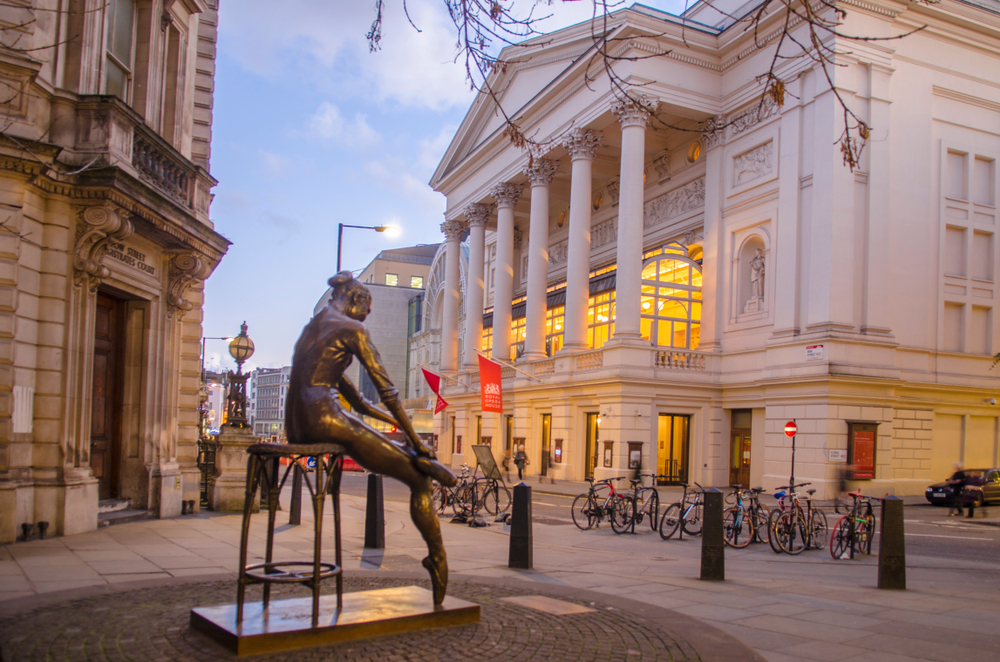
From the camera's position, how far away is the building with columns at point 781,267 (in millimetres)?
27547

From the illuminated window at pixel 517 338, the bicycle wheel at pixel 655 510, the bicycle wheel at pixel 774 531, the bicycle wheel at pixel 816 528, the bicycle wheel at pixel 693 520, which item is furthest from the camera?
the illuminated window at pixel 517 338

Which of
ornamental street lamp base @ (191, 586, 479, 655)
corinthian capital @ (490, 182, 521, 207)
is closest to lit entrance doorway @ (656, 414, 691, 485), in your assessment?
corinthian capital @ (490, 182, 521, 207)

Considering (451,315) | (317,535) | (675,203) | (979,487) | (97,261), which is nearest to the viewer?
(317,535)

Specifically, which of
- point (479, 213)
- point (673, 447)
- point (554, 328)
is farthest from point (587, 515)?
point (479, 213)

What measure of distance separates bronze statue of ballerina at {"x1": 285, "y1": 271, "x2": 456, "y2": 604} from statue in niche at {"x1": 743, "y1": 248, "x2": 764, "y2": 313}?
27207 mm

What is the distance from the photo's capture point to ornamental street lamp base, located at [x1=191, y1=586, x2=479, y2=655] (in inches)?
206

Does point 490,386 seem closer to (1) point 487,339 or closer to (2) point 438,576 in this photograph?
(1) point 487,339

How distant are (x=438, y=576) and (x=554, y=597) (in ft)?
6.20

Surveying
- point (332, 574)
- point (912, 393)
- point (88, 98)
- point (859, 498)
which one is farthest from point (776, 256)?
point (332, 574)

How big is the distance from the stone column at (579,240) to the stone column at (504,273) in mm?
7873

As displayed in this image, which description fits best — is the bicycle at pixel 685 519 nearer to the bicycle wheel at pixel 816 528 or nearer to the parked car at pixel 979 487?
the bicycle wheel at pixel 816 528

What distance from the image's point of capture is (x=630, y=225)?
32969mm

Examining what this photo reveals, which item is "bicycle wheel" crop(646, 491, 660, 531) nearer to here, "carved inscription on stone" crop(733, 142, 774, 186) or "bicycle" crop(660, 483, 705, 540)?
"bicycle" crop(660, 483, 705, 540)

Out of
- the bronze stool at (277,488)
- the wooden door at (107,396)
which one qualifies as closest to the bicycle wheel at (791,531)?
the bronze stool at (277,488)
